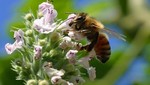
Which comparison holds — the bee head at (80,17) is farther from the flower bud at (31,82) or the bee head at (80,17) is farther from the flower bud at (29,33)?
the flower bud at (31,82)

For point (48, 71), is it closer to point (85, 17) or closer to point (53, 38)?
point (53, 38)

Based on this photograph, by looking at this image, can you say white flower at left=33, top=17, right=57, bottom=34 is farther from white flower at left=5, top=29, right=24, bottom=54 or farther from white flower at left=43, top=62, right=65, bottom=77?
white flower at left=43, top=62, right=65, bottom=77

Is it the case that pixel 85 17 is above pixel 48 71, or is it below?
above

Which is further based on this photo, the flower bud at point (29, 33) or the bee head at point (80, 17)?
the bee head at point (80, 17)

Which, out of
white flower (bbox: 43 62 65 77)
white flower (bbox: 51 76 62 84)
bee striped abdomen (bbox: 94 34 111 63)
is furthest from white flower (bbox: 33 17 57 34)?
bee striped abdomen (bbox: 94 34 111 63)

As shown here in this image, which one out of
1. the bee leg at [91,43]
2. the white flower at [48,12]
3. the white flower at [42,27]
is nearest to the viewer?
the white flower at [42,27]

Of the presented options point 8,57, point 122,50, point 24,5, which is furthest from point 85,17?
point 122,50

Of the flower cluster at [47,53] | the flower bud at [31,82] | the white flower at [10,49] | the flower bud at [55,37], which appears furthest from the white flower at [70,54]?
the white flower at [10,49]
